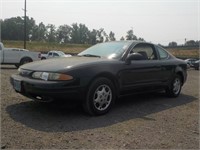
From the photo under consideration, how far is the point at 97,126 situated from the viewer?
14.8 ft

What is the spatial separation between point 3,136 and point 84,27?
Answer: 132 metres

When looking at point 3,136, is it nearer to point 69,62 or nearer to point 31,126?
point 31,126

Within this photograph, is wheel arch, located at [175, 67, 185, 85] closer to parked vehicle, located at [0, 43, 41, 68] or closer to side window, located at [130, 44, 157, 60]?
side window, located at [130, 44, 157, 60]

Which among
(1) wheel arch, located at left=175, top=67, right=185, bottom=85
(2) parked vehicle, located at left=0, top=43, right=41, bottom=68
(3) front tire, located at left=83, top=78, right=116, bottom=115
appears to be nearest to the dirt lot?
(3) front tire, located at left=83, top=78, right=116, bottom=115

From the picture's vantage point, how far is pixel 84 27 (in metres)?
134

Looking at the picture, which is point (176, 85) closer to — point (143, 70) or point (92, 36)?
point (143, 70)

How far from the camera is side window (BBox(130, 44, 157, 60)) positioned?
21.1ft

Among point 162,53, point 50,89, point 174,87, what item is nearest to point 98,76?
point 50,89

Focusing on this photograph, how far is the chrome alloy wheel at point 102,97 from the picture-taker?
16.9 feet

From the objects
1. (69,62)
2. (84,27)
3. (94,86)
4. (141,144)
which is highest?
(84,27)

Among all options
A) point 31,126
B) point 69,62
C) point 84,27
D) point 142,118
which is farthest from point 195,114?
point 84,27

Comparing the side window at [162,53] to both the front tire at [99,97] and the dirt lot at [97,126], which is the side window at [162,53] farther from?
the front tire at [99,97]

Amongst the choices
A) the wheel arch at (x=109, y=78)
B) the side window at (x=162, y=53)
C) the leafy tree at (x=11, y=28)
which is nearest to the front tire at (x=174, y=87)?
the side window at (x=162, y=53)

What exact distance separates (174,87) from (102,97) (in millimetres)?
2892
